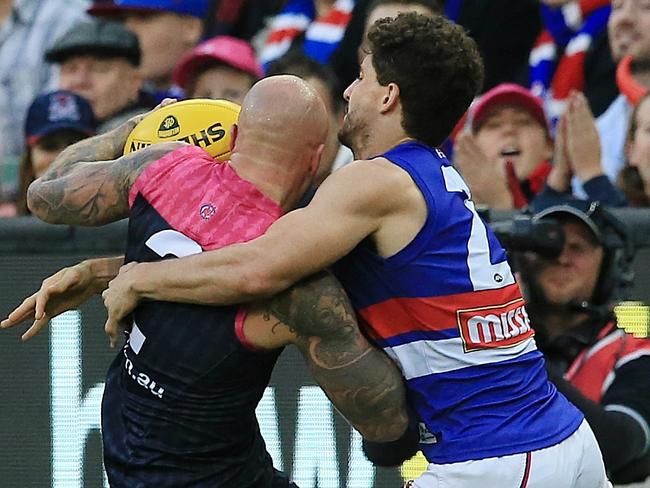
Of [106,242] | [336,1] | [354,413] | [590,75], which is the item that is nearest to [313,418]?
[106,242]

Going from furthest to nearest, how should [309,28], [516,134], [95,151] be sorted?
1. [309,28]
2. [516,134]
3. [95,151]

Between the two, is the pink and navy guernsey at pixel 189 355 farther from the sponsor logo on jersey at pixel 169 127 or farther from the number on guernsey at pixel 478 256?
the number on guernsey at pixel 478 256

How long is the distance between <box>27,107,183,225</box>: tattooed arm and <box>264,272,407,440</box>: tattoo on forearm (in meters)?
0.56

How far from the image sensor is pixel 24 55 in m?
9.00

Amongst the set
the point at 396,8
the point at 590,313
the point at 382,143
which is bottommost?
the point at 590,313

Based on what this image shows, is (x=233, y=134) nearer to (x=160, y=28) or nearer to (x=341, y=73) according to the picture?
(x=341, y=73)

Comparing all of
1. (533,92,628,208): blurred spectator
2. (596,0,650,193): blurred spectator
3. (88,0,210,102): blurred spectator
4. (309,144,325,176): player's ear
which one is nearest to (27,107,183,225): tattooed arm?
(309,144,325,176): player's ear

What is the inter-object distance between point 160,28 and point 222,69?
0.94 metres

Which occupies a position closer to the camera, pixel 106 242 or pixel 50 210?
pixel 50 210

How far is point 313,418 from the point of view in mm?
5965

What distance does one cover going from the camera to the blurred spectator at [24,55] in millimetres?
8828

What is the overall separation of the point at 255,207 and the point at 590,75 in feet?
13.6

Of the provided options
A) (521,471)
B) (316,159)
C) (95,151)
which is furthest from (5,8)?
(521,471)

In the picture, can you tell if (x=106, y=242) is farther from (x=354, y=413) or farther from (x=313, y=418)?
(x=354, y=413)
